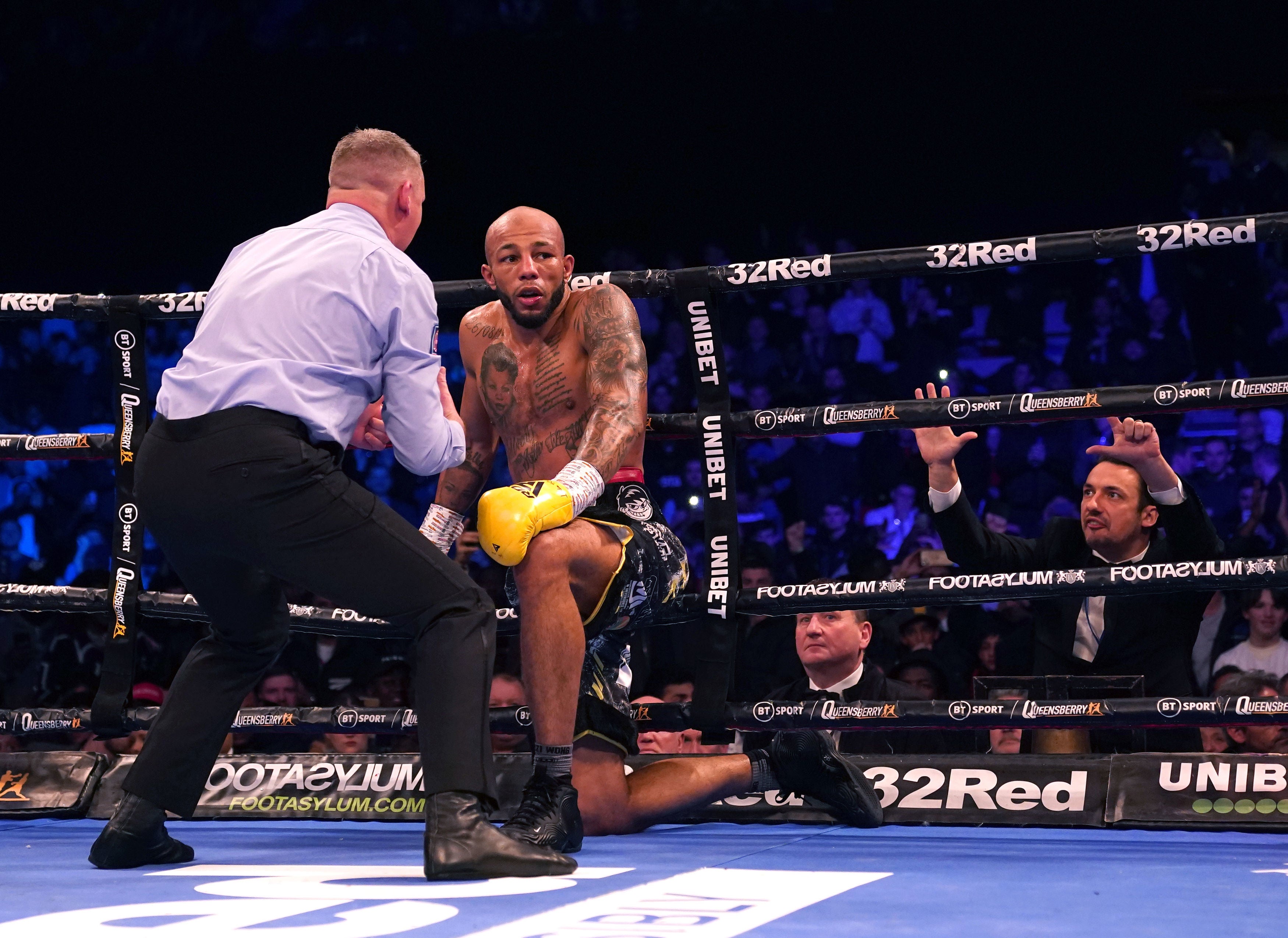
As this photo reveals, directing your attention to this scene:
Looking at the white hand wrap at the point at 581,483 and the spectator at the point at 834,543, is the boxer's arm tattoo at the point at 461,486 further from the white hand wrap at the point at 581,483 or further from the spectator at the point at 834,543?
the spectator at the point at 834,543

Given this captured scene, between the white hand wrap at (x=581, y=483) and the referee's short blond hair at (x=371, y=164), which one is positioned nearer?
the referee's short blond hair at (x=371, y=164)

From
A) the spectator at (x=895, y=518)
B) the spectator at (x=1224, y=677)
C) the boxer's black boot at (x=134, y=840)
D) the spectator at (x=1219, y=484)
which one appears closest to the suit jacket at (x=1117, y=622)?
the spectator at (x=1224, y=677)

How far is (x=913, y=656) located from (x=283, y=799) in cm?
232

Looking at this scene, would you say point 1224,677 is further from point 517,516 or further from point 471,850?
point 471,850

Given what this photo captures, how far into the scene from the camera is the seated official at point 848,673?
375cm

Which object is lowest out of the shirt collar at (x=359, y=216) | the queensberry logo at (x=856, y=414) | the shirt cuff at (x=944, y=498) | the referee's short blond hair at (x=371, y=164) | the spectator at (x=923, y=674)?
the spectator at (x=923, y=674)

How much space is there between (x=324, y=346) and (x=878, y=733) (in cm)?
228

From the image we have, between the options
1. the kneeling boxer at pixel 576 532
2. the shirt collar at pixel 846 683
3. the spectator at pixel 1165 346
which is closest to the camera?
the kneeling boxer at pixel 576 532

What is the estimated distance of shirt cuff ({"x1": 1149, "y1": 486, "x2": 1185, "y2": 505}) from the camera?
3021 mm

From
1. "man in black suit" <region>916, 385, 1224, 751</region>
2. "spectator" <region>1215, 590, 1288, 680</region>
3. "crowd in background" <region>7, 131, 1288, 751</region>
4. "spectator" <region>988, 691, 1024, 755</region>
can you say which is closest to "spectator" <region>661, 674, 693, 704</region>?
"crowd in background" <region>7, 131, 1288, 751</region>

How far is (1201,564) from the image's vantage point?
2.59 metres

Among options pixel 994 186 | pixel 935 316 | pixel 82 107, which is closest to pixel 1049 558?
pixel 935 316

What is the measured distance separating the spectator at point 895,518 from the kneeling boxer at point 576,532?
346 centimetres

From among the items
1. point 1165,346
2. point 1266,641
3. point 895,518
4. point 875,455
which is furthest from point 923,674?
point 1165,346
